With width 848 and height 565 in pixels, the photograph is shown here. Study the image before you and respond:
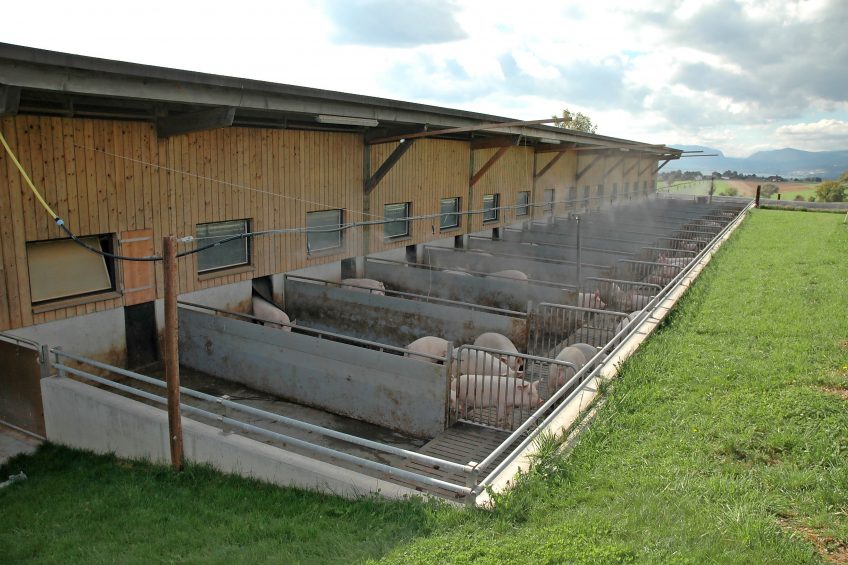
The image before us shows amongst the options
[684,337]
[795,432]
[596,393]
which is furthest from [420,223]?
[795,432]

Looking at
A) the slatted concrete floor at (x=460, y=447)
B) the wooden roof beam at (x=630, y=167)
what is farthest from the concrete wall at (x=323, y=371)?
the wooden roof beam at (x=630, y=167)

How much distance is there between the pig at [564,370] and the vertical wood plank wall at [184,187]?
6424 millimetres

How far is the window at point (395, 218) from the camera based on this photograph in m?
17.3

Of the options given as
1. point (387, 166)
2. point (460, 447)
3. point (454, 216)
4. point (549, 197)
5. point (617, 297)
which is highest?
point (387, 166)

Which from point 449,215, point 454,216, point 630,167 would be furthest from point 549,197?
point 630,167

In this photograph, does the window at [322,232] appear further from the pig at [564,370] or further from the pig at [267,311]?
the pig at [564,370]

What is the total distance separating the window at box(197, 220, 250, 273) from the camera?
12156 mm

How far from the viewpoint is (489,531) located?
5.16 meters

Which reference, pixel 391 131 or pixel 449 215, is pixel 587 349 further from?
pixel 449 215

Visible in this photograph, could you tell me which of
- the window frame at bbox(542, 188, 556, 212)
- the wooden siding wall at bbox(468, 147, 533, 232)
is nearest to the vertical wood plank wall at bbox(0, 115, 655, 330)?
the wooden siding wall at bbox(468, 147, 533, 232)

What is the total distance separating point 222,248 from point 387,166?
4.77 m

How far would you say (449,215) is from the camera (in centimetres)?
2017

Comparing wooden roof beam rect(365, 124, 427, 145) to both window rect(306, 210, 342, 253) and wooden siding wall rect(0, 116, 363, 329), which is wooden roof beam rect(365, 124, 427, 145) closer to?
wooden siding wall rect(0, 116, 363, 329)

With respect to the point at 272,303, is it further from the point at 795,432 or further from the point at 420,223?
the point at 795,432
